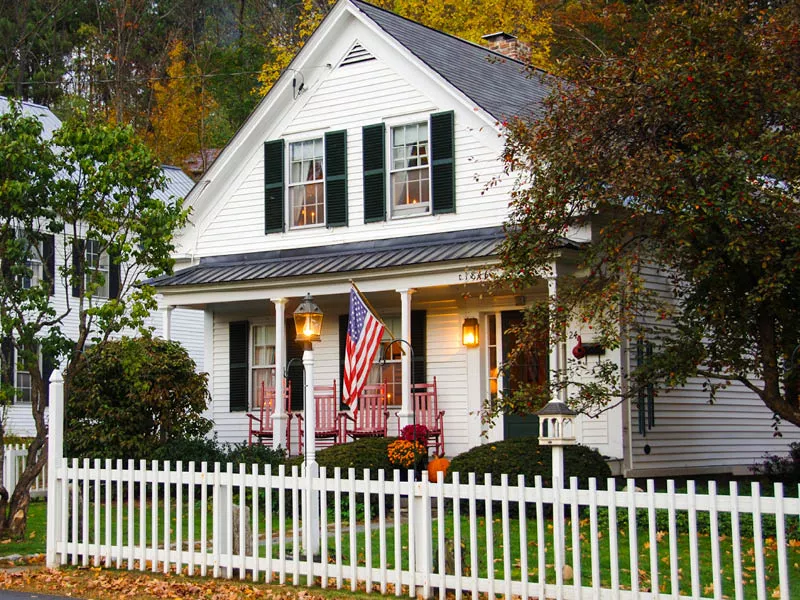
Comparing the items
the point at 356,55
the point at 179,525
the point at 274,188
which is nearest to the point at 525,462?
the point at 179,525

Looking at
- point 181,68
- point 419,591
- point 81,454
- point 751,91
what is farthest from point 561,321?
point 181,68

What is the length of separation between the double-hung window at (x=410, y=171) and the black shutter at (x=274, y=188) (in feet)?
7.45

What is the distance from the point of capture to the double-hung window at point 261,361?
20953 millimetres

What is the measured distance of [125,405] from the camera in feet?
60.7

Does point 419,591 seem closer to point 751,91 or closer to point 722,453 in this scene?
point 751,91

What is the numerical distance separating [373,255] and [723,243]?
705cm

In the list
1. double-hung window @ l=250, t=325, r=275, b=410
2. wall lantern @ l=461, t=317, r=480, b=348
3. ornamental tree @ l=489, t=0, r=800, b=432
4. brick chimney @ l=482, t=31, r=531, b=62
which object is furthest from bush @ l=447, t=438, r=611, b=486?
brick chimney @ l=482, t=31, r=531, b=62

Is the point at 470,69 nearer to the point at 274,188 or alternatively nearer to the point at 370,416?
the point at 274,188

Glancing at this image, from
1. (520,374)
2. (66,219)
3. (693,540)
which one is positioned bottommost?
(693,540)

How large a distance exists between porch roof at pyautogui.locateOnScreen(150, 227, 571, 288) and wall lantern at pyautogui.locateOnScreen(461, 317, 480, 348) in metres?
1.40

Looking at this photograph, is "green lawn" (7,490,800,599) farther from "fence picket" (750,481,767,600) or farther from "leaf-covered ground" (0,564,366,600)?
"fence picket" (750,481,767,600)

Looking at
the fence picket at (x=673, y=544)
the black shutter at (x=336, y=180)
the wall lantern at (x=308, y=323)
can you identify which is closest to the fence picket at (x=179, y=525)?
the wall lantern at (x=308, y=323)

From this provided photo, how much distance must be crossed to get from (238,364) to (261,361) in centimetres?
44

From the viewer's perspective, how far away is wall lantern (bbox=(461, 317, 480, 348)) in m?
18.8
